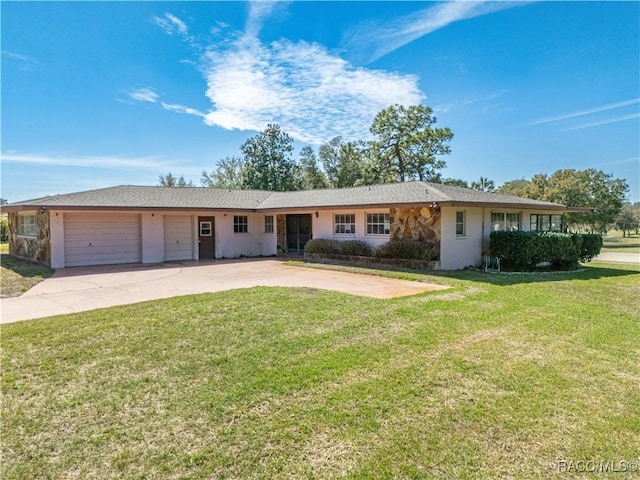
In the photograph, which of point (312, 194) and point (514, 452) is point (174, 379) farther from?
point (312, 194)

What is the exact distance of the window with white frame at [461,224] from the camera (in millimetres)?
14133

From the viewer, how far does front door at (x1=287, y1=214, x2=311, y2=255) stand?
63.9ft

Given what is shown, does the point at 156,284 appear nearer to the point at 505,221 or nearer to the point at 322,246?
the point at 322,246

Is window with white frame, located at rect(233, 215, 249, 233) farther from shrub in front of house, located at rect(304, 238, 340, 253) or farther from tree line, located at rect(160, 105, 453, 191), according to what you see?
tree line, located at rect(160, 105, 453, 191)

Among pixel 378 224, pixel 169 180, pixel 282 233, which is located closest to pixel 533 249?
pixel 378 224

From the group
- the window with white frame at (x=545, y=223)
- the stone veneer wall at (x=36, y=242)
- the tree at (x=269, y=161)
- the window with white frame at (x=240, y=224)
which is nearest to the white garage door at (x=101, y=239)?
the stone veneer wall at (x=36, y=242)

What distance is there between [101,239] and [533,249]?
55.6ft

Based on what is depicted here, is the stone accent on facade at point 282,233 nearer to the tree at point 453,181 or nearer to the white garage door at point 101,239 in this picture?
the white garage door at point 101,239

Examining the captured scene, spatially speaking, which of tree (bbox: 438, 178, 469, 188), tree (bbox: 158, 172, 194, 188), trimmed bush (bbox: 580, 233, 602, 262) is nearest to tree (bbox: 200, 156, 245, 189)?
tree (bbox: 158, 172, 194, 188)

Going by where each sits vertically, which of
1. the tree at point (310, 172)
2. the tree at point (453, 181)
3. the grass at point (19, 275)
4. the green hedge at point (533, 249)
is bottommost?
the grass at point (19, 275)

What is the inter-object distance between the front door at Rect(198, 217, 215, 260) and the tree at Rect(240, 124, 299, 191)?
23404 mm

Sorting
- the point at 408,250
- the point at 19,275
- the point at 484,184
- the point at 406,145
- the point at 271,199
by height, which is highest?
the point at 406,145

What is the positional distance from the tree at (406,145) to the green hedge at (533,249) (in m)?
23.7

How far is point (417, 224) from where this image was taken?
14.2 meters
